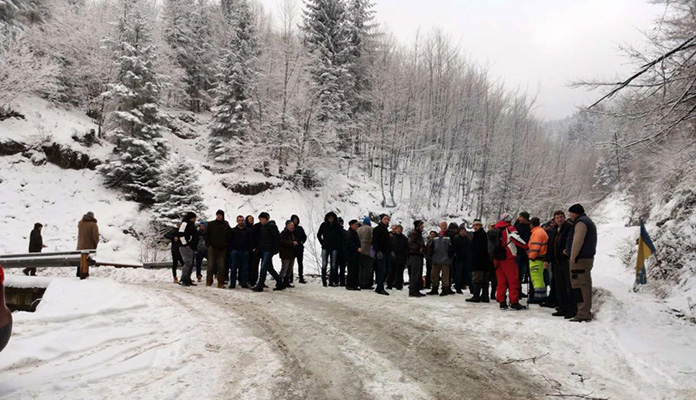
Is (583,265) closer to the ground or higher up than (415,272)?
higher up

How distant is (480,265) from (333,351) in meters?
4.98

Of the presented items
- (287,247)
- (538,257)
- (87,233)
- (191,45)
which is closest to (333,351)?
(538,257)

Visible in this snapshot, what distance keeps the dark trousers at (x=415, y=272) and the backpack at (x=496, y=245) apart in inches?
87.1

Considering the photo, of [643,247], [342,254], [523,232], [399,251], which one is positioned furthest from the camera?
[342,254]

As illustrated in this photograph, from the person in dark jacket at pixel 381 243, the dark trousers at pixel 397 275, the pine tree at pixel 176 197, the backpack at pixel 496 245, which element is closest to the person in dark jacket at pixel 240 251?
the person in dark jacket at pixel 381 243

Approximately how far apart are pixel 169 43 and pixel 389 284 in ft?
128

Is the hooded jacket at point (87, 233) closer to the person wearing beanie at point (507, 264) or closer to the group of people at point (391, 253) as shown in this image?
the group of people at point (391, 253)

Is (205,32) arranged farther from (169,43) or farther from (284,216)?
(284,216)

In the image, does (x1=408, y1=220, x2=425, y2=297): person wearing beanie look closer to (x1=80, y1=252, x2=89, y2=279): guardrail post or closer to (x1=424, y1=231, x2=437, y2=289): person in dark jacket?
(x1=424, y1=231, x2=437, y2=289): person in dark jacket

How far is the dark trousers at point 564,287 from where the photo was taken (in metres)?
7.00

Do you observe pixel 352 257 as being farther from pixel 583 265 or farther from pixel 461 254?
pixel 583 265

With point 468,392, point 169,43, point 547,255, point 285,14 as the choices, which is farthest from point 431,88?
point 468,392

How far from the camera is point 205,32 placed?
4278 centimetres

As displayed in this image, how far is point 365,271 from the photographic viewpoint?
1098 cm
